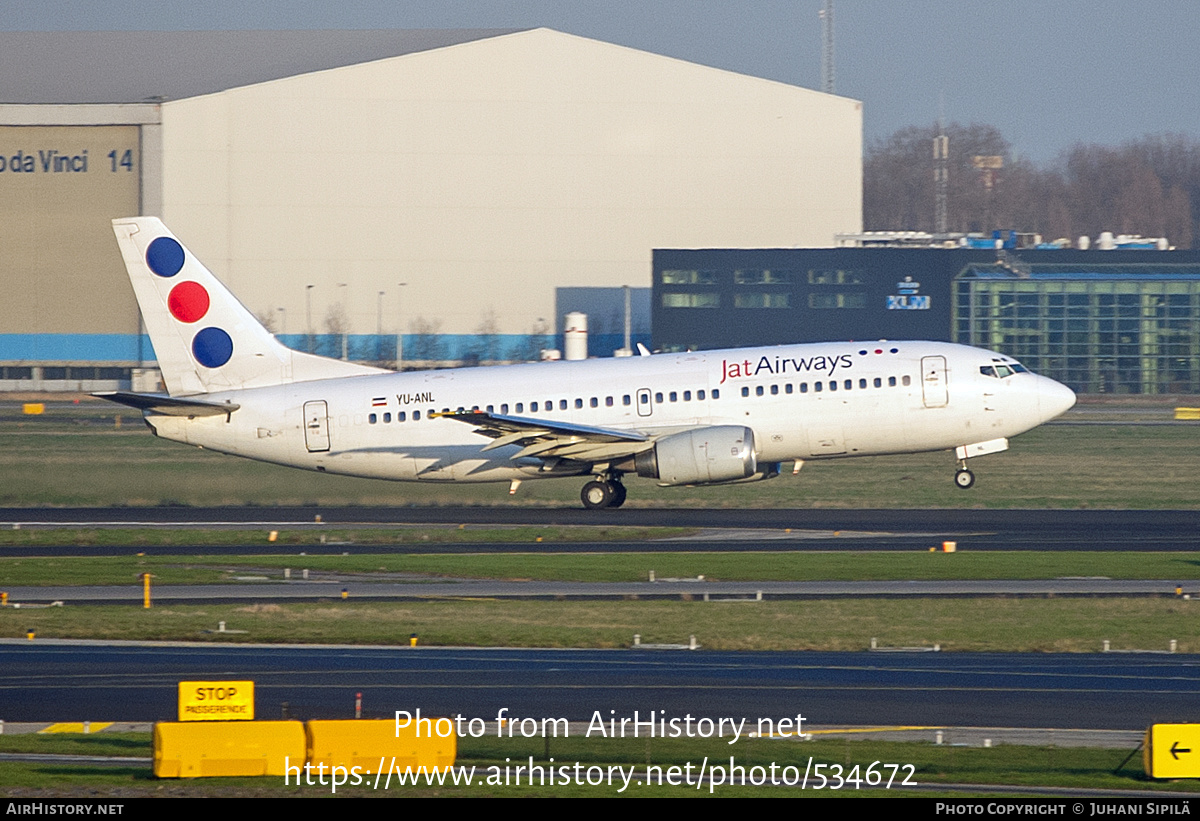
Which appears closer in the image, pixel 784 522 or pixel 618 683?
pixel 618 683

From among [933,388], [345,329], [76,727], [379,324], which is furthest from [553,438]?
[379,324]

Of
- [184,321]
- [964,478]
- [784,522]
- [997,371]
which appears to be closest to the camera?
[784,522]

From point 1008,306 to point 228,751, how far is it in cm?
9262

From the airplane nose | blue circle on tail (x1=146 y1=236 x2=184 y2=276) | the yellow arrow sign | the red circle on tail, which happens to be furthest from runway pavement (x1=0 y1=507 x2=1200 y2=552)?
the yellow arrow sign

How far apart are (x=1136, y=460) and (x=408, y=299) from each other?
68650mm

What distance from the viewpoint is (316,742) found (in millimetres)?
14531

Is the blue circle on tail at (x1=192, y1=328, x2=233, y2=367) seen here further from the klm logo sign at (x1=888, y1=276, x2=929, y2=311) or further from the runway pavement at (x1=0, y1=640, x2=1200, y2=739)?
the klm logo sign at (x1=888, y1=276, x2=929, y2=311)

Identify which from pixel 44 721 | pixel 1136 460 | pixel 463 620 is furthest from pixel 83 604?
pixel 1136 460

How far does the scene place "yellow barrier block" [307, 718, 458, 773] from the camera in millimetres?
14516

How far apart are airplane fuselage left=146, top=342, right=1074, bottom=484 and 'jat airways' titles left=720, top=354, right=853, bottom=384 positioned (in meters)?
0.04

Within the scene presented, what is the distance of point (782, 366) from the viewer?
131 ft

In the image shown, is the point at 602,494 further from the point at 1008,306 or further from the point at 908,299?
the point at 1008,306

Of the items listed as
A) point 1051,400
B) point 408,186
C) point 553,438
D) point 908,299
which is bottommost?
point 553,438
